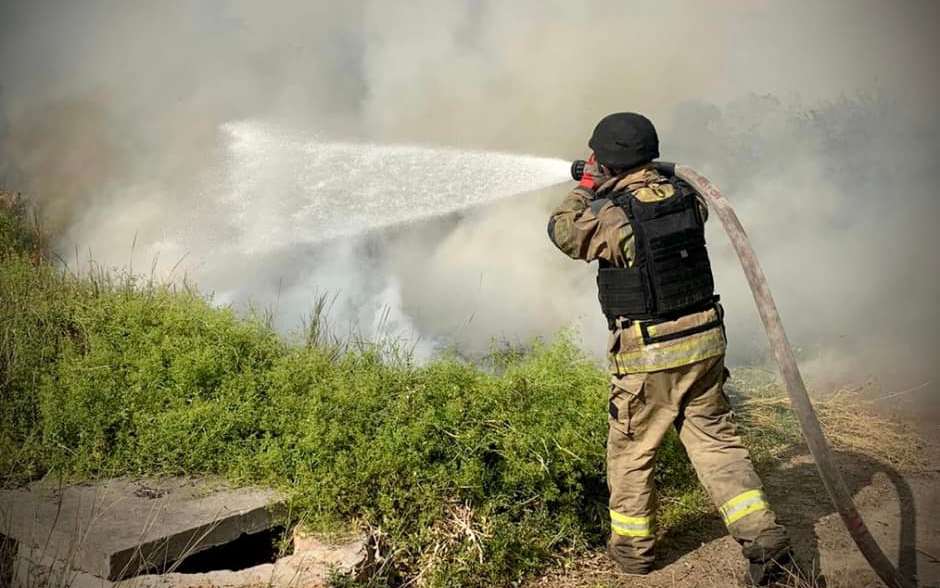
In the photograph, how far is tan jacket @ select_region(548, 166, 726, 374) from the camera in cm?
368

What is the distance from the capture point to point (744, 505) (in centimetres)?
358

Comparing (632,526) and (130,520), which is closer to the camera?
(130,520)

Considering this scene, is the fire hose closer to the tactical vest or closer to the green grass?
the tactical vest

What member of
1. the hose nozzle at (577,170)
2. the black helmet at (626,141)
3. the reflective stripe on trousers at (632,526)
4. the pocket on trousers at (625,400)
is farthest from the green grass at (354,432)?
the black helmet at (626,141)

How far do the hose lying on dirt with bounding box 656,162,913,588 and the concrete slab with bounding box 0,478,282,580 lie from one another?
7.24 ft

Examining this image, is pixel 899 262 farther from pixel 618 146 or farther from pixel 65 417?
pixel 65 417

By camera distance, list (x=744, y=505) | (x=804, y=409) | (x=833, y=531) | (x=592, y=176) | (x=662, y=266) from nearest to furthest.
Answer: (x=804, y=409) < (x=744, y=505) < (x=662, y=266) < (x=592, y=176) < (x=833, y=531)

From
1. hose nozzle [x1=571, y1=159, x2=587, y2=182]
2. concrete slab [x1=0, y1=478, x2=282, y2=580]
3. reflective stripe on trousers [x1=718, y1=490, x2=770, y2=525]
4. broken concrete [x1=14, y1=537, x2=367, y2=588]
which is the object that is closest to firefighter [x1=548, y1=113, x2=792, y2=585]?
reflective stripe on trousers [x1=718, y1=490, x2=770, y2=525]

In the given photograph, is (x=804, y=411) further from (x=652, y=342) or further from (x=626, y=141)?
(x=626, y=141)

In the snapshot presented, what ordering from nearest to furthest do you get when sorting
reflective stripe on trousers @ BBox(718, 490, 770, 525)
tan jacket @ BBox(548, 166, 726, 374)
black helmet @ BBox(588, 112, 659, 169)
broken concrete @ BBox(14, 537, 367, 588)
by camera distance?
broken concrete @ BBox(14, 537, 367, 588)
reflective stripe on trousers @ BBox(718, 490, 770, 525)
tan jacket @ BBox(548, 166, 726, 374)
black helmet @ BBox(588, 112, 659, 169)

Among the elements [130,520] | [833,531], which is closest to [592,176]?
[833,531]

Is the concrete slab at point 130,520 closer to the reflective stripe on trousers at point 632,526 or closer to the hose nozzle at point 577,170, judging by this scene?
the reflective stripe on trousers at point 632,526

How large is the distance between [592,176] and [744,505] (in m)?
Result: 1.59

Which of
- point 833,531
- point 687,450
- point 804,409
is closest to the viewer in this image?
point 804,409
